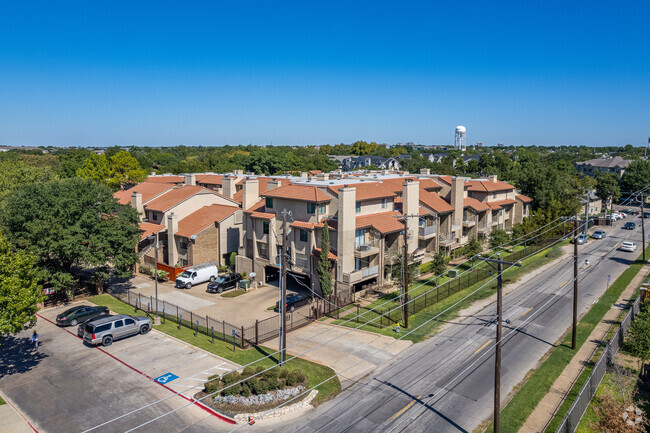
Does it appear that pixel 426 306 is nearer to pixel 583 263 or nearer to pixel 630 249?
pixel 583 263

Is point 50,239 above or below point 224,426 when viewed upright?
above

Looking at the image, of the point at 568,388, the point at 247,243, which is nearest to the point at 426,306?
the point at 568,388

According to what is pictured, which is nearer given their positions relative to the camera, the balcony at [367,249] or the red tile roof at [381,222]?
the balcony at [367,249]

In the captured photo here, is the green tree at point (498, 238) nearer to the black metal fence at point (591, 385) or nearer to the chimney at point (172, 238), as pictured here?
the black metal fence at point (591, 385)

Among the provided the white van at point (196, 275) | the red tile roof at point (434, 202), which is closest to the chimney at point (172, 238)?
the white van at point (196, 275)

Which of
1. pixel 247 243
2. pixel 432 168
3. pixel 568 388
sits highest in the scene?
pixel 432 168

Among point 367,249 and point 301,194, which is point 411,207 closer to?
point 367,249
